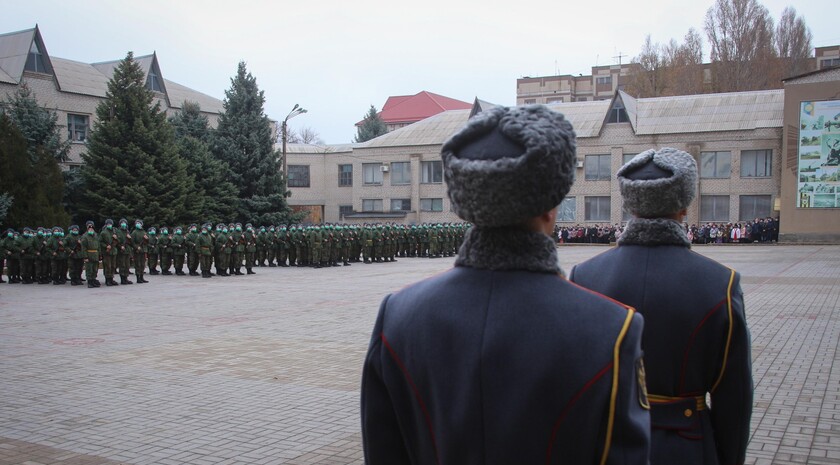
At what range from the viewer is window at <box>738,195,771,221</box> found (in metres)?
44.2

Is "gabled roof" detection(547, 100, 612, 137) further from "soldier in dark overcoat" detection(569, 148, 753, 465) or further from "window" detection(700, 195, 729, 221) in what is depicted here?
"soldier in dark overcoat" detection(569, 148, 753, 465)

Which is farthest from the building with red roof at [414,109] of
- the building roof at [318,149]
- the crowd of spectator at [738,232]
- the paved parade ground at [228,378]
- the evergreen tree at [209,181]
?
the paved parade ground at [228,378]

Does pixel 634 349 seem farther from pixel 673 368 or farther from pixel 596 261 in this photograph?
pixel 596 261

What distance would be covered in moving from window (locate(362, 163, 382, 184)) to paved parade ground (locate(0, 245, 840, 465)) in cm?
3847

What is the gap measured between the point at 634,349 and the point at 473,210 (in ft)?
1.72

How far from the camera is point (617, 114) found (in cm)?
4803

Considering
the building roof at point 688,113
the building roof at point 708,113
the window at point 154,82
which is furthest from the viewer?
the window at point 154,82

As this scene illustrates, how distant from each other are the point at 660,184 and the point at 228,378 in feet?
20.6

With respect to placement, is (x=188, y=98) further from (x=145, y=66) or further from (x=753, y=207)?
(x=753, y=207)

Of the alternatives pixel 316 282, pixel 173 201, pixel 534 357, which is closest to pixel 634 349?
pixel 534 357

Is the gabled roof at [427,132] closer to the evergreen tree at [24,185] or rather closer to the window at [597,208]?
the window at [597,208]

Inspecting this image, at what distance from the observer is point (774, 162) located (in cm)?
4316

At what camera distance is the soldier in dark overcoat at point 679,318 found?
2.77 m

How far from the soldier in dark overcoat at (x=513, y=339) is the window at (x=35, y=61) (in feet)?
143
